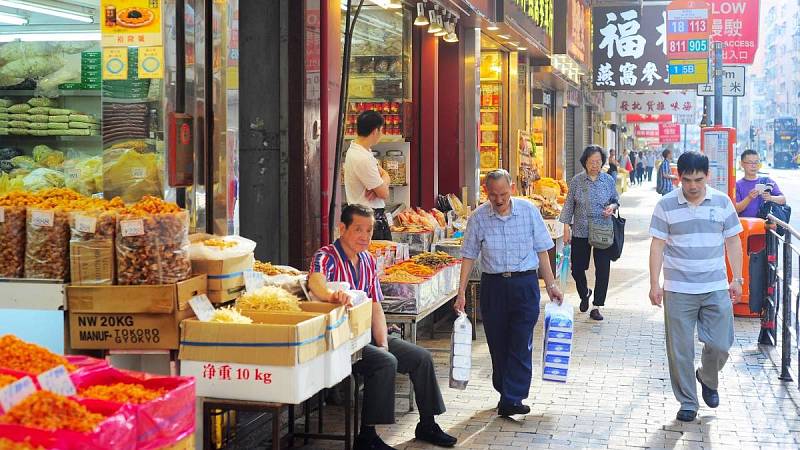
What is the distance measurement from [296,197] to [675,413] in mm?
3200

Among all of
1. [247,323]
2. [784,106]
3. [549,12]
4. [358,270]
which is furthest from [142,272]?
[784,106]

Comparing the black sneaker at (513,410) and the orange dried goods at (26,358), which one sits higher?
the orange dried goods at (26,358)

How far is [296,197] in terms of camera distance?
774 cm

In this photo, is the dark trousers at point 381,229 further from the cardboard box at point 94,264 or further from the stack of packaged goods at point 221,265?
the cardboard box at point 94,264

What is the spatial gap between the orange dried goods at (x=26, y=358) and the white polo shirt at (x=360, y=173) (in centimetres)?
486

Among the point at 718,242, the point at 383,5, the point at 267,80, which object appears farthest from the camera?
the point at 383,5

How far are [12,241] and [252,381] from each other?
1.46 metres

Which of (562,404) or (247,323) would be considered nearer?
(247,323)

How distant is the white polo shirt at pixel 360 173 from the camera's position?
8602 millimetres

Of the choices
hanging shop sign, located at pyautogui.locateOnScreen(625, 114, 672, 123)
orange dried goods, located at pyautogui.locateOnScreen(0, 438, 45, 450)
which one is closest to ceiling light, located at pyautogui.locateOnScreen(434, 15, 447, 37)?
orange dried goods, located at pyautogui.locateOnScreen(0, 438, 45, 450)

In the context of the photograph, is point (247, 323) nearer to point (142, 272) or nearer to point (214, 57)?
point (142, 272)

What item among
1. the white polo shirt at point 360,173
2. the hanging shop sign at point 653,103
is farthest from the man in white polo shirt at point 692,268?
the hanging shop sign at point 653,103

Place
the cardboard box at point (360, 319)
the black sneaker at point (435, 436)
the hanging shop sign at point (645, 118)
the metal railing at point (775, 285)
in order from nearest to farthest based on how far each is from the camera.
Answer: the cardboard box at point (360, 319)
the black sneaker at point (435, 436)
the metal railing at point (775, 285)
the hanging shop sign at point (645, 118)

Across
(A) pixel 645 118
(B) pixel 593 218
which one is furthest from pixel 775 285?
(A) pixel 645 118
